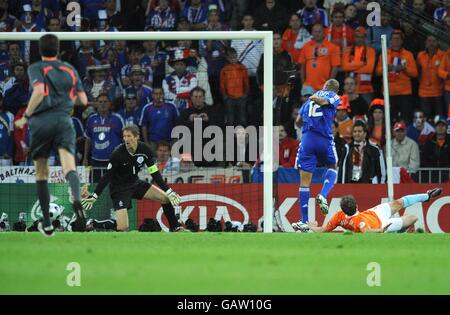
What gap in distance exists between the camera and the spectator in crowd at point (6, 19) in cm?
2309

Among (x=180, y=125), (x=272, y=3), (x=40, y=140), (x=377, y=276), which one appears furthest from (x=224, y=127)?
(x=377, y=276)

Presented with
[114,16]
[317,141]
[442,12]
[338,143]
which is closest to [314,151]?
[317,141]

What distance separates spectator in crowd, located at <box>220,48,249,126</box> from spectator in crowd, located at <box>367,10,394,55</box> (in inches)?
125

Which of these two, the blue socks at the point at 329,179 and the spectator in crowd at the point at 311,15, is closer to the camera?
the blue socks at the point at 329,179

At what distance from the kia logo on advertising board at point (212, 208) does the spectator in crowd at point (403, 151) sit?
3574mm

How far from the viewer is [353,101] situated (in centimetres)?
2148

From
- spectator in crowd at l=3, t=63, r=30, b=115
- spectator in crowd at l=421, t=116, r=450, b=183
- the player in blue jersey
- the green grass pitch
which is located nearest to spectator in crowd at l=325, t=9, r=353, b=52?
spectator in crowd at l=421, t=116, r=450, b=183

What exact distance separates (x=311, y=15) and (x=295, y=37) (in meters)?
0.73

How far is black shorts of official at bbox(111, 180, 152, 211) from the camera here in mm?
18078

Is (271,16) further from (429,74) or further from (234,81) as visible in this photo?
(429,74)

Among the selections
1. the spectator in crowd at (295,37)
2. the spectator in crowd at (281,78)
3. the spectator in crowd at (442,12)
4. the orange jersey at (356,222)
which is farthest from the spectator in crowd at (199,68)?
the spectator in crowd at (442,12)

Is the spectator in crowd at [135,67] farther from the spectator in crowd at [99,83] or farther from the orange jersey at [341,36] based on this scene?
the orange jersey at [341,36]

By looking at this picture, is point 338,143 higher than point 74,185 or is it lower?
higher

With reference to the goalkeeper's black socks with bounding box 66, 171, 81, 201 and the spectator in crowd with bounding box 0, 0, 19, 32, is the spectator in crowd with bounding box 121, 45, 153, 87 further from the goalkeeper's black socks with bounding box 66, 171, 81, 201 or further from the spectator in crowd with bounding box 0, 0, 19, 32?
the goalkeeper's black socks with bounding box 66, 171, 81, 201
